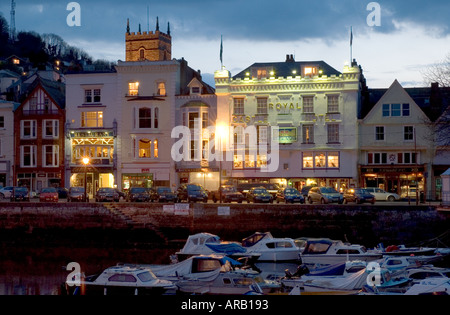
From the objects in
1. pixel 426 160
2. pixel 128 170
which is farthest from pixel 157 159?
pixel 426 160

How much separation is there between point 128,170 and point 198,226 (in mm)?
23594

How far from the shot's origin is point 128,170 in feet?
232

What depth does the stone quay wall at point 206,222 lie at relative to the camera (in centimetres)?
4597

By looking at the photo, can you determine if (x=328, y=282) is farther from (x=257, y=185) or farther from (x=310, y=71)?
(x=310, y=71)

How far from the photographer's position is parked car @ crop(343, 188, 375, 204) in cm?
5138

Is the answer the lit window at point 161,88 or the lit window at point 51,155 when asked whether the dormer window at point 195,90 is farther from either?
the lit window at point 51,155

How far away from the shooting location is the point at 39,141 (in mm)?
73250

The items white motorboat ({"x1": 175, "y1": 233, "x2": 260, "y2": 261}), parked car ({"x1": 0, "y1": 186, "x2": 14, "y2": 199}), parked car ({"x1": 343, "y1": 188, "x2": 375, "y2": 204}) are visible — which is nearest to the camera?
white motorboat ({"x1": 175, "y1": 233, "x2": 260, "y2": 261})

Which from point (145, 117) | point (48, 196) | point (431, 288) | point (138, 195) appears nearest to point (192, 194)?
point (138, 195)

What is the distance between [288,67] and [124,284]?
161ft

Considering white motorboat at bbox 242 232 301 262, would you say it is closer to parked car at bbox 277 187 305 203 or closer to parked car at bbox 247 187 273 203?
parked car at bbox 277 187 305 203

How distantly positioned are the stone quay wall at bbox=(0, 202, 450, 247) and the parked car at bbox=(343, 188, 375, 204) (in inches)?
165

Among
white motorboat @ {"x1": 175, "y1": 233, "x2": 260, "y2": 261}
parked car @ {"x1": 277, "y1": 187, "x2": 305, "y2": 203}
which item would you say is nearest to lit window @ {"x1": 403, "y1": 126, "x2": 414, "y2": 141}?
parked car @ {"x1": 277, "y1": 187, "x2": 305, "y2": 203}

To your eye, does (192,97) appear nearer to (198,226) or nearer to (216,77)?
(216,77)
